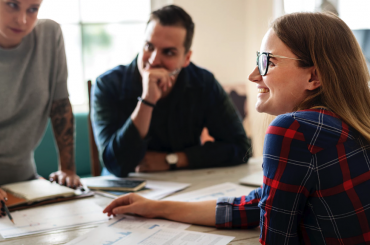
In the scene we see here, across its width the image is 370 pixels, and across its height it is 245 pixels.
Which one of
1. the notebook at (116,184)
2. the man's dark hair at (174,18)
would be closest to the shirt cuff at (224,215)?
the notebook at (116,184)

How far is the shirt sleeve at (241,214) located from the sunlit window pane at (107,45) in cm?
280

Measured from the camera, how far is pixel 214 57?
372 centimetres

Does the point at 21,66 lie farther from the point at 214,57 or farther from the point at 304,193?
the point at 214,57

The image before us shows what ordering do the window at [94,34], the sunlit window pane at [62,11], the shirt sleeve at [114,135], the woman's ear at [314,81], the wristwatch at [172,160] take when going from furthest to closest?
the window at [94,34], the sunlit window pane at [62,11], the wristwatch at [172,160], the shirt sleeve at [114,135], the woman's ear at [314,81]

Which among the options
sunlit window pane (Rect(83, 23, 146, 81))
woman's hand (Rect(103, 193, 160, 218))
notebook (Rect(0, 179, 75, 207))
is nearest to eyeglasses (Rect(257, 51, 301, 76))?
woman's hand (Rect(103, 193, 160, 218))

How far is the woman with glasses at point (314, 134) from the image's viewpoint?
678mm

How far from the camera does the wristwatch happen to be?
5.40ft

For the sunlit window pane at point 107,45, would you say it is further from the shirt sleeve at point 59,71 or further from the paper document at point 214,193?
the paper document at point 214,193

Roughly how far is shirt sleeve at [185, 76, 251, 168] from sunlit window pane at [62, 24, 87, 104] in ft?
6.39

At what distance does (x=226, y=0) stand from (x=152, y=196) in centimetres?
298

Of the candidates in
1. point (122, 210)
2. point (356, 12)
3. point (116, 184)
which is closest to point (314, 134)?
point (122, 210)

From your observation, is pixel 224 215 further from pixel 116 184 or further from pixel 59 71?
pixel 59 71

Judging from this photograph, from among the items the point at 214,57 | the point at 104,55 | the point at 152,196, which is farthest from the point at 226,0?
the point at 152,196

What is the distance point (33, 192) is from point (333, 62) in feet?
3.24
